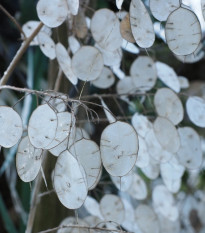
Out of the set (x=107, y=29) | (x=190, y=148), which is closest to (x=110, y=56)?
(x=107, y=29)

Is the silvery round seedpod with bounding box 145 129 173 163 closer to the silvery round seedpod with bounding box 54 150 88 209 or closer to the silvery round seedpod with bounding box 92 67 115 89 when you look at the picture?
the silvery round seedpod with bounding box 92 67 115 89

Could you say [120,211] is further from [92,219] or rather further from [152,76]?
[152,76]

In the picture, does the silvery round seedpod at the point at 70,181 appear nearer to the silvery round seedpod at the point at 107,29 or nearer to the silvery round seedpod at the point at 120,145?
the silvery round seedpod at the point at 120,145

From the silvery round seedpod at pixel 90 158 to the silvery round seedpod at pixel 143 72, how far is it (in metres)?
0.23

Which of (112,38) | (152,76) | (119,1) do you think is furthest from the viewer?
(152,76)

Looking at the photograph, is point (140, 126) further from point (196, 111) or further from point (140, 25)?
point (140, 25)

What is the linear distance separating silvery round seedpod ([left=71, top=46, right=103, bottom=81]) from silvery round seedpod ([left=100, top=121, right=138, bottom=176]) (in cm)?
12

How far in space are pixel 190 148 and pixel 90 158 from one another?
0.69 ft

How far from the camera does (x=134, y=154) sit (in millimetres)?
501

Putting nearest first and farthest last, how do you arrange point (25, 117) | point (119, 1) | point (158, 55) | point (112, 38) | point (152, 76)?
1. point (119, 1)
2. point (112, 38)
3. point (152, 76)
4. point (25, 117)
5. point (158, 55)

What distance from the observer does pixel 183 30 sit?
51 cm

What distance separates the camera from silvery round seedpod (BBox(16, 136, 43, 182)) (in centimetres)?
50

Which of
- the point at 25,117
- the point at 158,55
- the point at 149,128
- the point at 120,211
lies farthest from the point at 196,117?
the point at 158,55

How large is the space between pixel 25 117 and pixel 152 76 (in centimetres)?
28
